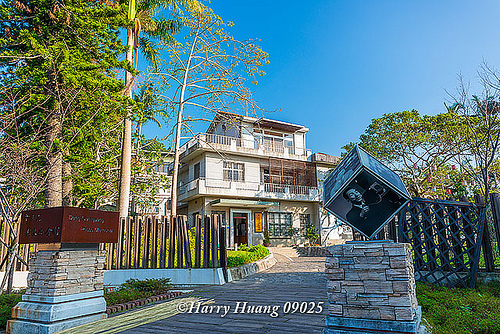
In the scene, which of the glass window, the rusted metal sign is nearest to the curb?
the rusted metal sign

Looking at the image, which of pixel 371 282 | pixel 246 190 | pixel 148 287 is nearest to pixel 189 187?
pixel 246 190

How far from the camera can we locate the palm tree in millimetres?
10656

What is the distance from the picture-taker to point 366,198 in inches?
136

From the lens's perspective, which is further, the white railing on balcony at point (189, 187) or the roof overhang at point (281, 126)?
the roof overhang at point (281, 126)

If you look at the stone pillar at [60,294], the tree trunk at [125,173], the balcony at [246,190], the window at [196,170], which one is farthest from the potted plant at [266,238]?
the stone pillar at [60,294]

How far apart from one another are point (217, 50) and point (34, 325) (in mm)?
12452

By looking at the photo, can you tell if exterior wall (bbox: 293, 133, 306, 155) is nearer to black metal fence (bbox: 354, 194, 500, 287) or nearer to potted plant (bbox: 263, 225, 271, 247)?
potted plant (bbox: 263, 225, 271, 247)

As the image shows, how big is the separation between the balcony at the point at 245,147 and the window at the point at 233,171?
3.32 ft

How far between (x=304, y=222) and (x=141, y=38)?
625 inches

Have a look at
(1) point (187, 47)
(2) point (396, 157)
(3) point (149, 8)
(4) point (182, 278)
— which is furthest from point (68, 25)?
(2) point (396, 157)

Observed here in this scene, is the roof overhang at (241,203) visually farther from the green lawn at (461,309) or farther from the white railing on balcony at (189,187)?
the green lawn at (461,309)

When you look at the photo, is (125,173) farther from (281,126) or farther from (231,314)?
(281,126)

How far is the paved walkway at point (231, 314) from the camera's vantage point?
3.96 m

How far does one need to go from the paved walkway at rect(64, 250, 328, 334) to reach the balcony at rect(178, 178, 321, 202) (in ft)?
43.2
